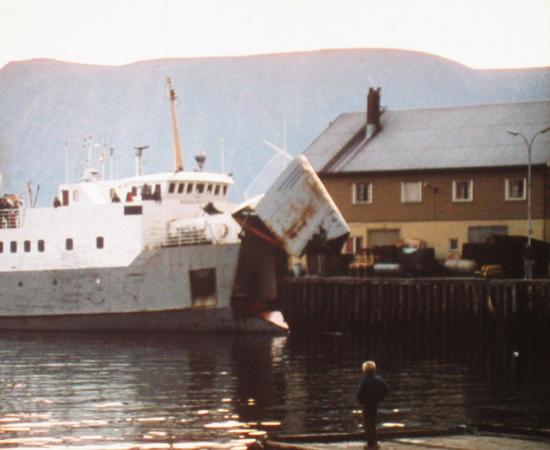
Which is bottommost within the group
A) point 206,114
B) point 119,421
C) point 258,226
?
point 119,421

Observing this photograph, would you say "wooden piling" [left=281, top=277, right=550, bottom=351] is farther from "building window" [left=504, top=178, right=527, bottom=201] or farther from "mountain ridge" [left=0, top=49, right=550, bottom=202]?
"mountain ridge" [left=0, top=49, right=550, bottom=202]

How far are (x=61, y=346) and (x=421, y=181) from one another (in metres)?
18.6

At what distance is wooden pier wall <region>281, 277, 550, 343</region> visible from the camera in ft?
113

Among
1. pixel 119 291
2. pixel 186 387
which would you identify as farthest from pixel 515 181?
pixel 186 387

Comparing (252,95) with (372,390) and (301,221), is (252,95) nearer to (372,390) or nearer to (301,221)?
(301,221)

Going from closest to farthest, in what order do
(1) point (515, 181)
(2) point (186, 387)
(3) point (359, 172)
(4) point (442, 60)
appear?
(2) point (186, 387) → (1) point (515, 181) → (3) point (359, 172) → (4) point (442, 60)

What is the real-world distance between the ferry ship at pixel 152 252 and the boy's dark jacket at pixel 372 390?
2086 cm

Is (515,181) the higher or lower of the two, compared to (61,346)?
higher

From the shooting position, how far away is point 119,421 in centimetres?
2002

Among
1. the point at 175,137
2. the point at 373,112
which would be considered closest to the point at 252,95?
the point at 373,112

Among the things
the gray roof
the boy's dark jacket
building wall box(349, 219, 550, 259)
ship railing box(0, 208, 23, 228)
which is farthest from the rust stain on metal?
the boy's dark jacket

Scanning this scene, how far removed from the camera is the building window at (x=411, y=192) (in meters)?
48.3

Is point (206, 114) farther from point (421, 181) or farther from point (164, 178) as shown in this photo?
point (164, 178)

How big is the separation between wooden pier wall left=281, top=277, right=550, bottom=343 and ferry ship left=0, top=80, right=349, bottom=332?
147 centimetres
